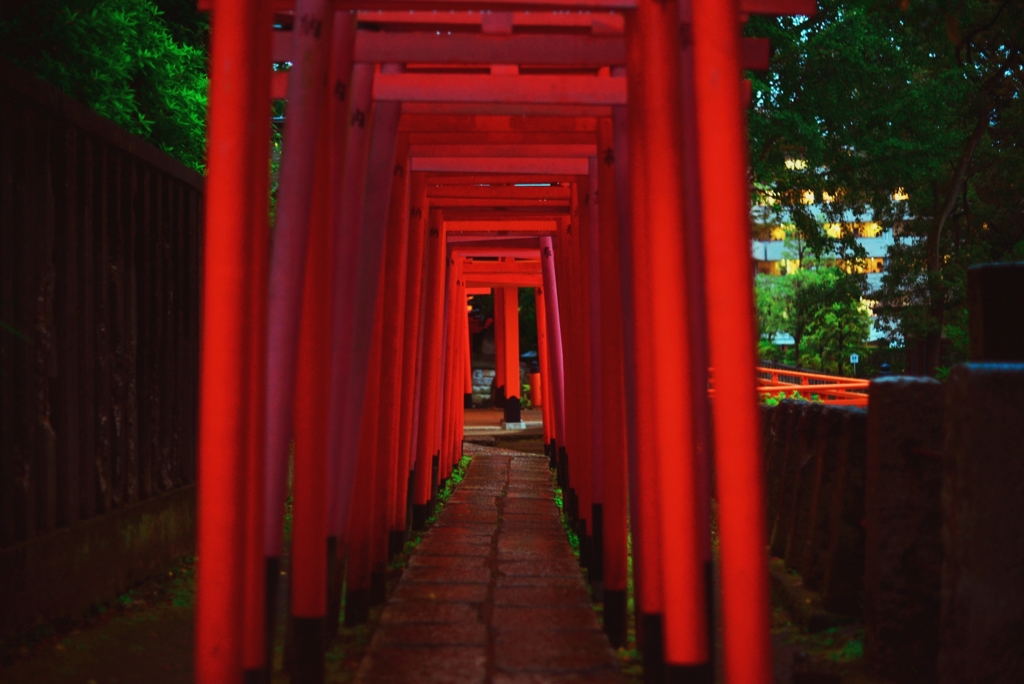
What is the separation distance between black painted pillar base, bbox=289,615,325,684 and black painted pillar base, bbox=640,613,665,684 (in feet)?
3.86

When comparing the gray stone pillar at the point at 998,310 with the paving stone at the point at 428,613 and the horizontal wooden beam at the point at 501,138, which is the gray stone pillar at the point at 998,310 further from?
the horizontal wooden beam at the point at 501,138

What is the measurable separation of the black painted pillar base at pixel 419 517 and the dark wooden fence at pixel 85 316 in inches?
74.0

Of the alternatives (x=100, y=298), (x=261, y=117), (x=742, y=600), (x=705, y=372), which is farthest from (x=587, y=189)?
(x=742, y=600)

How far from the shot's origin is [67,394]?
5.03 metres

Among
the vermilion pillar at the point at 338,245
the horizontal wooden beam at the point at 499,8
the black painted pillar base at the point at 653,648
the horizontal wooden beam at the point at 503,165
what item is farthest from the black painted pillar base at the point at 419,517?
the black painted pillar base at the point at 653,648

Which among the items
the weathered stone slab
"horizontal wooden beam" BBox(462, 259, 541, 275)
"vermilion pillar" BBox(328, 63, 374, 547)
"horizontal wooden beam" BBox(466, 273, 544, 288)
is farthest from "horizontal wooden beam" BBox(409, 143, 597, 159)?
"horizontal wooden beam" BBox(466, 273, 544, 288)

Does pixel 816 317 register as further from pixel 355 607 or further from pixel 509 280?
pixel 355 607


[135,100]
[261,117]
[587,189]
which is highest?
[135,100]

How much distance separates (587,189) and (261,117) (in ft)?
14.1

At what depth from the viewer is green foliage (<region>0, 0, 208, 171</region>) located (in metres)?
6.12

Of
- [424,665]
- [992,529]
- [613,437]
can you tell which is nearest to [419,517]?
[613,437]

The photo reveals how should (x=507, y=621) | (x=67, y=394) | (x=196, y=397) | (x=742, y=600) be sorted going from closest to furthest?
(x=742, y=600)
(x=507, y=621)
(x=67, y=394)
(x=196, y=397)

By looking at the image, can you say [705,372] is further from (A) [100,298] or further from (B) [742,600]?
(A) [100,298]

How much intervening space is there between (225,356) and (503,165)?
443 cm
